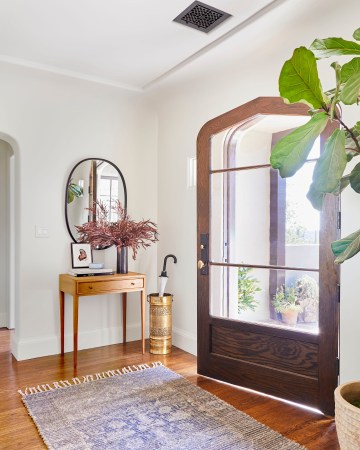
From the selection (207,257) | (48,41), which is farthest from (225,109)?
(48,41)

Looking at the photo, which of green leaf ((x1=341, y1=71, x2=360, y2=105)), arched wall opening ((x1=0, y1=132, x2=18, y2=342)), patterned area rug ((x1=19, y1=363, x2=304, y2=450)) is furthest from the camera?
arched wall opening ((x1=0, y1=132, x2=18, y2=342))

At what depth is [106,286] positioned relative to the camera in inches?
133

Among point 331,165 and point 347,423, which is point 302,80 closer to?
point 331,165

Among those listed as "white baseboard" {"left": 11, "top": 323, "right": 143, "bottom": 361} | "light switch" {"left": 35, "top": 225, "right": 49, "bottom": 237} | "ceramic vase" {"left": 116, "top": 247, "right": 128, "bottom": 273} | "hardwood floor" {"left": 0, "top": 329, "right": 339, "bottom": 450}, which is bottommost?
"hardwood floor" {"left": 0, "top": 329, "right": 339, "bottom": 450}

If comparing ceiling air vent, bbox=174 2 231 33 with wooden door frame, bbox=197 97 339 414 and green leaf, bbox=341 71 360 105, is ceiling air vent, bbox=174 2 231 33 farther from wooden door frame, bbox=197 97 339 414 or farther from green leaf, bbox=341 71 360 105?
green leaf, bbox=341 71 360 105

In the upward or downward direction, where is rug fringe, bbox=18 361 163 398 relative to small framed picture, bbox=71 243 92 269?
downward

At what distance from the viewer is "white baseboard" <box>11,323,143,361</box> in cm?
344

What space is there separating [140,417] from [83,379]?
2.60ft

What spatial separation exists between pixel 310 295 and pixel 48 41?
261cm

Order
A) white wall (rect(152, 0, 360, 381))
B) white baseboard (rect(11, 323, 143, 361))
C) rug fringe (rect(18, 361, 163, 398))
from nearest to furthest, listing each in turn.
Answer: white wall (rect(152, 0, 360, 381))
rug fringe (rect(18, 361, 163, 398))
white baseboard (rect(11, 323, 143, 361))

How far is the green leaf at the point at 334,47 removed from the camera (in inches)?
53.4

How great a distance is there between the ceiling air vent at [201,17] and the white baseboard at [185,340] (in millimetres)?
2604

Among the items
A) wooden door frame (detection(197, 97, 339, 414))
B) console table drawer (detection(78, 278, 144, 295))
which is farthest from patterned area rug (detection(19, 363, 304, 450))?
console table drawer (detection(78, 278, 144, 295))

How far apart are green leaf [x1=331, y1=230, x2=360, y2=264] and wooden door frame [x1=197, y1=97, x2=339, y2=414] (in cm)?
92
